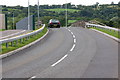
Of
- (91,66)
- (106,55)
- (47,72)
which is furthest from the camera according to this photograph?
(106,55)

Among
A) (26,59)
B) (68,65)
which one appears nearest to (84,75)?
(68,65)

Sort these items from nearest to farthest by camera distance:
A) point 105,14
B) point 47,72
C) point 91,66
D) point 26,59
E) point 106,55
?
point 47,72
point 91,66
point 26,59
point 106,55
point 105,14

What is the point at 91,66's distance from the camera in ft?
42.8

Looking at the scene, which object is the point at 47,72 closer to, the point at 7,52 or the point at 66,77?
the point at 66,77

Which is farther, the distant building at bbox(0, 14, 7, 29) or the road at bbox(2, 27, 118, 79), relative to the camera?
the distant building at bbox(0, 14, 7, 29)

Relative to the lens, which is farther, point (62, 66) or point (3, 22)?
point (3, 22)

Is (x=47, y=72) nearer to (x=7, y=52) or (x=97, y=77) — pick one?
(x=97, y=77)

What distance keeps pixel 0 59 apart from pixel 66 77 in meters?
5.92

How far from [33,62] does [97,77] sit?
4639mm

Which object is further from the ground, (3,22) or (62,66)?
(3,22)

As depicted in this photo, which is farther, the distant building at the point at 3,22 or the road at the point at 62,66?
the distant building at the point at 3,22

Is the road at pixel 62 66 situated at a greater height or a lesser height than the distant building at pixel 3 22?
lesser

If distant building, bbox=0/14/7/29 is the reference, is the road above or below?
below

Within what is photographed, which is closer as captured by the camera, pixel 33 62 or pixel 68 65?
pixel 68 65
